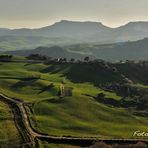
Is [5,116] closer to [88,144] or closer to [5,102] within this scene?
[5,102]

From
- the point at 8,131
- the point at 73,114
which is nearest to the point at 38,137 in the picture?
the point at 8,131

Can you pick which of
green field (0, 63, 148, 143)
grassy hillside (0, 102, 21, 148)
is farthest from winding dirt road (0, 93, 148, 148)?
green field (0, 63, 148, 143)

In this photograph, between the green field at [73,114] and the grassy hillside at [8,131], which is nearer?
the grassy hillside at [8,131]

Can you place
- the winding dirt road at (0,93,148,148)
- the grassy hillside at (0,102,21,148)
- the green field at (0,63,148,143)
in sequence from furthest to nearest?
the green field at (0,63,148,143) < the winding dirt road at (0,93,148,148) < the grassy hillside at (0,102,21,148)

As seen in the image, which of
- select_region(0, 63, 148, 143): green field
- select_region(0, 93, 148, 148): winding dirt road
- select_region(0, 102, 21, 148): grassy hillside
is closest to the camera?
select_region(0, 102, 21, 148): grassy hillside

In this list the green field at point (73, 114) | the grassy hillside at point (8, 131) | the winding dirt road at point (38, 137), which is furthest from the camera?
the green field at point (73, 114)

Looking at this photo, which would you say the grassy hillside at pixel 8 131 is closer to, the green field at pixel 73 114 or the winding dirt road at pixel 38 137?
the winding dirt road at pixel 38 137

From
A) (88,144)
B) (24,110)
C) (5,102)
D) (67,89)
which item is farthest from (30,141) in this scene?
(67,89)

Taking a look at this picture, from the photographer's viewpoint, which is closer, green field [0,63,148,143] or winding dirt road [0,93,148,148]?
winding dirt road [0,93,148,148]

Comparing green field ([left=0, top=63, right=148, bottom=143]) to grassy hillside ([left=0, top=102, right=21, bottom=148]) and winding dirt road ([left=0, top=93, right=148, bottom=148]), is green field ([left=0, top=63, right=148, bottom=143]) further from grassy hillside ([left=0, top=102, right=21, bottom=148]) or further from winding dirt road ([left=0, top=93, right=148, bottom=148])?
grassy hillside ([left=0, top=102, right=21, bottom=148])

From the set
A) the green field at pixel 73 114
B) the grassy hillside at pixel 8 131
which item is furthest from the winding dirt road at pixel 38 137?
the green field at pixel 73 114

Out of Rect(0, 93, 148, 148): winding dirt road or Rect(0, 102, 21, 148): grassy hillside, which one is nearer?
Rect(0, 102, 21, 148): grassy hillside
